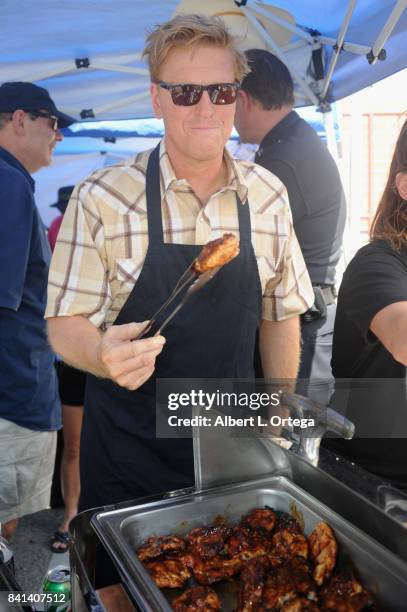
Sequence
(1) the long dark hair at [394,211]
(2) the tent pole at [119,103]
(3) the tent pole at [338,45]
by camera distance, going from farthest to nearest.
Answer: (2) the tent pole at [119,103] < (3) the tent pole at [338,45] < (1) the long dark hair at [394,211]

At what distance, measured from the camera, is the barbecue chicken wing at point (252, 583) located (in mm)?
893

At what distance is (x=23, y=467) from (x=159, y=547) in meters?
1.44

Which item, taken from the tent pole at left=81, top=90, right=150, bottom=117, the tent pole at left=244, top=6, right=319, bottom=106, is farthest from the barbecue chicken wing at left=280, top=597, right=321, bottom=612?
the tent pole at left=81, top=90, right=150, bottom=117

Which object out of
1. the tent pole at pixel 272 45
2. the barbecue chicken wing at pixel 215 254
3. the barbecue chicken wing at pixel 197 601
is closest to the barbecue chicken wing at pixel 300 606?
the barbecue chicken wing at pixel 197 601

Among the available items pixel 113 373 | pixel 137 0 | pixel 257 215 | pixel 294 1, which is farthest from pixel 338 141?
pixel 113 373

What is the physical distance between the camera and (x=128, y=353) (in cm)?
110

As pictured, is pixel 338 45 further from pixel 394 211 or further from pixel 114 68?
pixel 394 211

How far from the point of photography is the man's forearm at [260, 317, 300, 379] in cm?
172

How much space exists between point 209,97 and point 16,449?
1.55 meters

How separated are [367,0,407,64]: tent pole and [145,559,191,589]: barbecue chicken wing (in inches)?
93.4

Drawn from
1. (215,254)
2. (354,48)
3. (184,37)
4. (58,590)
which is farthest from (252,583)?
(354,48)

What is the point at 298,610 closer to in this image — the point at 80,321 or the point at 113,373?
the point at 113,373

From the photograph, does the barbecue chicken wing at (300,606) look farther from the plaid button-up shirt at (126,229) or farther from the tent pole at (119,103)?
the tent pole at (119,103)

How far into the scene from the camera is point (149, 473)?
1.49m
